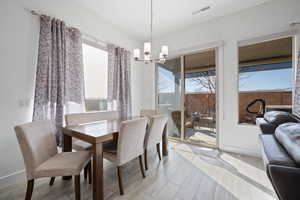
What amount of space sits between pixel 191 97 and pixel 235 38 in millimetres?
1565

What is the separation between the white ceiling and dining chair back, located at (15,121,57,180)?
236 cm

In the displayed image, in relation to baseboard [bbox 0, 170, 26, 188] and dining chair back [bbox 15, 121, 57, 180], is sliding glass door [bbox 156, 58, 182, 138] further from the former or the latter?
baseboard [bbox 0, 170, 26, 188]

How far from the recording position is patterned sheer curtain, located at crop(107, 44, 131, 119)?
3.12 meters

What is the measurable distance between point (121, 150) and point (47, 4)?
2.58m

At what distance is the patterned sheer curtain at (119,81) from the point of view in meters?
3.12

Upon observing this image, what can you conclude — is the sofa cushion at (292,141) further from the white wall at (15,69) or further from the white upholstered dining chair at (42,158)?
the white wall at (15,69)

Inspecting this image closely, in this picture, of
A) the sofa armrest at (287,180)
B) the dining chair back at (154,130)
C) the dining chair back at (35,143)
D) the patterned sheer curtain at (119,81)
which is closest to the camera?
the sofa armrest at (287,180)

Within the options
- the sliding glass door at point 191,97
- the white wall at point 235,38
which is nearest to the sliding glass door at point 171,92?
the sliding glass door at point 191,97

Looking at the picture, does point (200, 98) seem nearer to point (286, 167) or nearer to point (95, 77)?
point (95, 77)

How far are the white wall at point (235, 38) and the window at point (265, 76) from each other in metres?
0.21

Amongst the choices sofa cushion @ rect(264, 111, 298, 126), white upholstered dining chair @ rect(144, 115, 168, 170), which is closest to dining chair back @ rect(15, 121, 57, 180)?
white upholstered dining chair @ rect(144, 115, 168, 170)

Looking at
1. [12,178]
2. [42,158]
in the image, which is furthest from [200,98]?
[12,178]

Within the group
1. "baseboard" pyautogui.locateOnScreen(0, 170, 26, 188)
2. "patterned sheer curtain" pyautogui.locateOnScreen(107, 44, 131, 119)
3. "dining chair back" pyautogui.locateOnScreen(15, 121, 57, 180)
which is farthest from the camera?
"patterned sheer curtain" pyautogui.locateOnScreen(107, 44, 131, 119)

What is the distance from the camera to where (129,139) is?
5.26 ft
